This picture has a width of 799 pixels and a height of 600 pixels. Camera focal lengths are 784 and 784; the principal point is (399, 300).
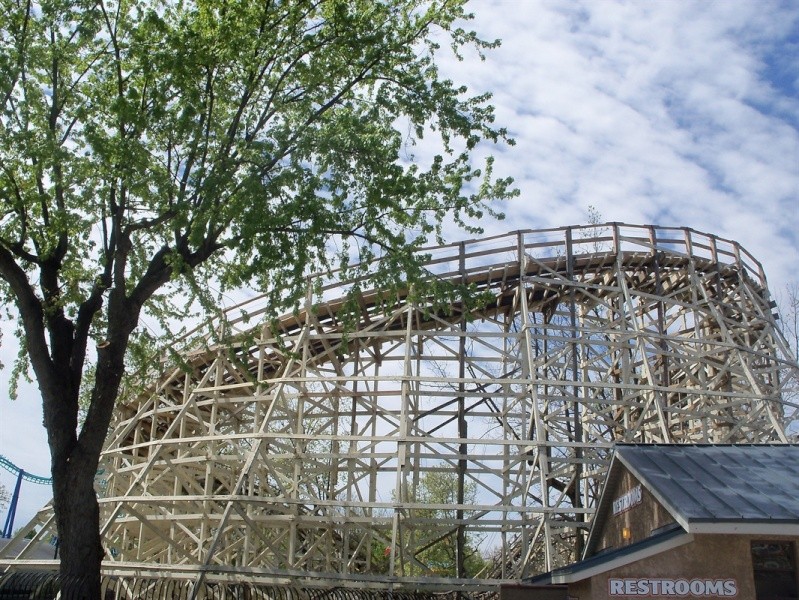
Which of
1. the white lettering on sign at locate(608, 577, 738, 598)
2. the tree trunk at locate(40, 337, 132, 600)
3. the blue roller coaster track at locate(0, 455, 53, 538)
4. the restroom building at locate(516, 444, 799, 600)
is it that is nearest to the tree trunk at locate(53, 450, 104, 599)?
the tree trunk at locate(40, 337, 132, 600)

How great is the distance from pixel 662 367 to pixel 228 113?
14489mm

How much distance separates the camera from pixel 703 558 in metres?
10.3

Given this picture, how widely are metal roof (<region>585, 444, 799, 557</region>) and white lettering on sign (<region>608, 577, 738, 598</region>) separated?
3.17 ft

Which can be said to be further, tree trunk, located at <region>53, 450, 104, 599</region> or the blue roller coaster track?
the blue roller coaster track

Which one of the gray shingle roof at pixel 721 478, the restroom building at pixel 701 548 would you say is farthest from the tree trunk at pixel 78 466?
the gray shingle roof at pixel 721 478

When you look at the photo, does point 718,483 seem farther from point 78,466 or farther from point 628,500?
point 78,466

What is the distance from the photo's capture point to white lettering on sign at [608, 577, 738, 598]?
10102mm

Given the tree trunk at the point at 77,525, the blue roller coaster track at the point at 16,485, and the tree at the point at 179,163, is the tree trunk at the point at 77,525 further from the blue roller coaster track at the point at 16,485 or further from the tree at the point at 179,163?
the blue roller coaster track at the point at 16,485

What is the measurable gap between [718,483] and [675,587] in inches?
66.5

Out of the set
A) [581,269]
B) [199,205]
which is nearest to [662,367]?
[581,269]

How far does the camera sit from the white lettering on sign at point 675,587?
10.1 meters

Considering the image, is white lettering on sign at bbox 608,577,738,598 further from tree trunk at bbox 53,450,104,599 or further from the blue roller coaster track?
the blue roller coaster track

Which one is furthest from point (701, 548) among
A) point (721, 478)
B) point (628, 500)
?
point (628, 500)

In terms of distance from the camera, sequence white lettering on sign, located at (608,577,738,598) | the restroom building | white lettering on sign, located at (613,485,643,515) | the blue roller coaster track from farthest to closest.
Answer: the blue roller coaster track < white lettering on sign, located at (613,485,643,515) < white lettering on sign, located at (608,577,738,598) < the restroom building
